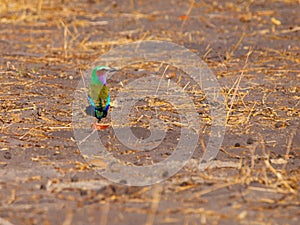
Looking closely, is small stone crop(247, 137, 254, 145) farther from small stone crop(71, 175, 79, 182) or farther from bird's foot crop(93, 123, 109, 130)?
small stone crop(71, 175, 79, 182)

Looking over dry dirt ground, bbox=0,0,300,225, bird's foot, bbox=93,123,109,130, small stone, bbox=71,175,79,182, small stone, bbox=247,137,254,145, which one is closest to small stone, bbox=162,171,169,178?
dry dirt ground, bbox=0,0,300,225

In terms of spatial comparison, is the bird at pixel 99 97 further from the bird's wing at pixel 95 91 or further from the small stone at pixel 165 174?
the small stone at pixel 165 174

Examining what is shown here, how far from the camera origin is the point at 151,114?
4.69 meters

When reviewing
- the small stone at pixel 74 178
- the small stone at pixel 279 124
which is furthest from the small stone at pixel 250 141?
the small stone at pixel 74 178

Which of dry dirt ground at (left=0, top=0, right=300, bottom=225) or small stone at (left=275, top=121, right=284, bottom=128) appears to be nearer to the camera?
dry dirt ground at (left=0, top=0, right=300, bottom=225)

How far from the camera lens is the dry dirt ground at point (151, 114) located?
126 inches

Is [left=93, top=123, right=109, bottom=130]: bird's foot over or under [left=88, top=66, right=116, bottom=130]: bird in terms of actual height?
under

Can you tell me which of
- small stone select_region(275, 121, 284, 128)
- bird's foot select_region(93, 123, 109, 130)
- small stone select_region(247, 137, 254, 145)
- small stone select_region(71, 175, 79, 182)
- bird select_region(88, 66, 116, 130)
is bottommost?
small stone select_region(71, 175, 79, 182)

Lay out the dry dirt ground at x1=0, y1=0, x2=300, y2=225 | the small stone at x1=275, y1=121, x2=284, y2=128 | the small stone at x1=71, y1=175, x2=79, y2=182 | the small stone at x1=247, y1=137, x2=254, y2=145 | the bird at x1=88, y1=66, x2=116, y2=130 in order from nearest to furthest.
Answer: the dry dirt ground at x1=0, y1=0, x2=300, y2=225 < the small stone at x1=71, y1=175, x2=79, y2=182 < the small stone at x1=247, y1=137, x2=254, y2=145 < the bird at x1=88, y1=66, x2=116, y2=130 < the small stone at x1=275, y1=121, x2=284, y2=128

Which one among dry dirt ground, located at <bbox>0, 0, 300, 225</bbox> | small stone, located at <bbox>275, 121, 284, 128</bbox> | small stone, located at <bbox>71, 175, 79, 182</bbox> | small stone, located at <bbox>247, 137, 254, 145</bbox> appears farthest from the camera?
small stone, located at <bbox>275, 121, 284, 128</bbox>

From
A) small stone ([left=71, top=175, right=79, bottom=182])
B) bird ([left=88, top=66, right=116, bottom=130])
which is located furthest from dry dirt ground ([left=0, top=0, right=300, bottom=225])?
bird ([left=88, top=66, right=116, bottom=130])

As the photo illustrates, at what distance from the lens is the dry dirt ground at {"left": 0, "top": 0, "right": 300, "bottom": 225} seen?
3201 millimetres

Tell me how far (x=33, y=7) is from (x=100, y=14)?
860 mm

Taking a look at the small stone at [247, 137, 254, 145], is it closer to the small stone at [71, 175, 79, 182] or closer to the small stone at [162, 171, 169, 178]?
the small stone at [162, 171, 169, 178]
